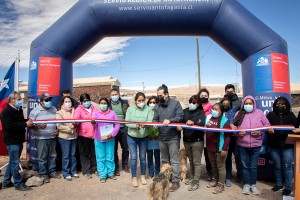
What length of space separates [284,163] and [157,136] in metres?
2.42

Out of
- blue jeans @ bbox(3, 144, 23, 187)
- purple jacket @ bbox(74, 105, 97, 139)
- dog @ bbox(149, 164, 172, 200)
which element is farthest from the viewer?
purple jacket @ bbox(74, 105, 97, 139)

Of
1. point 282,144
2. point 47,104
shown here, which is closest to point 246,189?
point 282,144

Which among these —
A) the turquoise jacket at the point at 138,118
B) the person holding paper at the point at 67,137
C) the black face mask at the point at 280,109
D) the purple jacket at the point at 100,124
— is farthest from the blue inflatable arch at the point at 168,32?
the turquoise jacket at the point at 138,118

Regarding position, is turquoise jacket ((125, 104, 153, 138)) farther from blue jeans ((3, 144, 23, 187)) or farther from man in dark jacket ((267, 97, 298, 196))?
man in dark jacket ((267, 97, 298, 196))

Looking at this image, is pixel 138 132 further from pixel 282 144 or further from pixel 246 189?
pixel 282 144

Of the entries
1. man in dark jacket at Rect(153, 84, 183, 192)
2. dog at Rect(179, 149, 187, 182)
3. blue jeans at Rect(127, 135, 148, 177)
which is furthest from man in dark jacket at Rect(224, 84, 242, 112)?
blue jeans at Rect(127, 135, 148, 177)

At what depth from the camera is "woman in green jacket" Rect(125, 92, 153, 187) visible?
518cm

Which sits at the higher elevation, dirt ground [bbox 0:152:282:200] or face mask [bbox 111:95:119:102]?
face mask [bbox 111:95:119:102]

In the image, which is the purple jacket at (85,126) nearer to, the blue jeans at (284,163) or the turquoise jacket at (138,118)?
the turquoise jacket at (138,118)

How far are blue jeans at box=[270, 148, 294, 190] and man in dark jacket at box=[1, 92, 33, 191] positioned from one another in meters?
4.73

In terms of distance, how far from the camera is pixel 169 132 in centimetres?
497

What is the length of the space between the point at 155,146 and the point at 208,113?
4.37ft

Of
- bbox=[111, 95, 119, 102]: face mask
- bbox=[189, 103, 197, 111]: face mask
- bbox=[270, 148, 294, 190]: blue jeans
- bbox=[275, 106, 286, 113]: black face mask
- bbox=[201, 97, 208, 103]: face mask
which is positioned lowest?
bbox=[270, 148, 294, 190]: blue jeans

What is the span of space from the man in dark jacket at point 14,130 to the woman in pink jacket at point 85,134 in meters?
1.07
